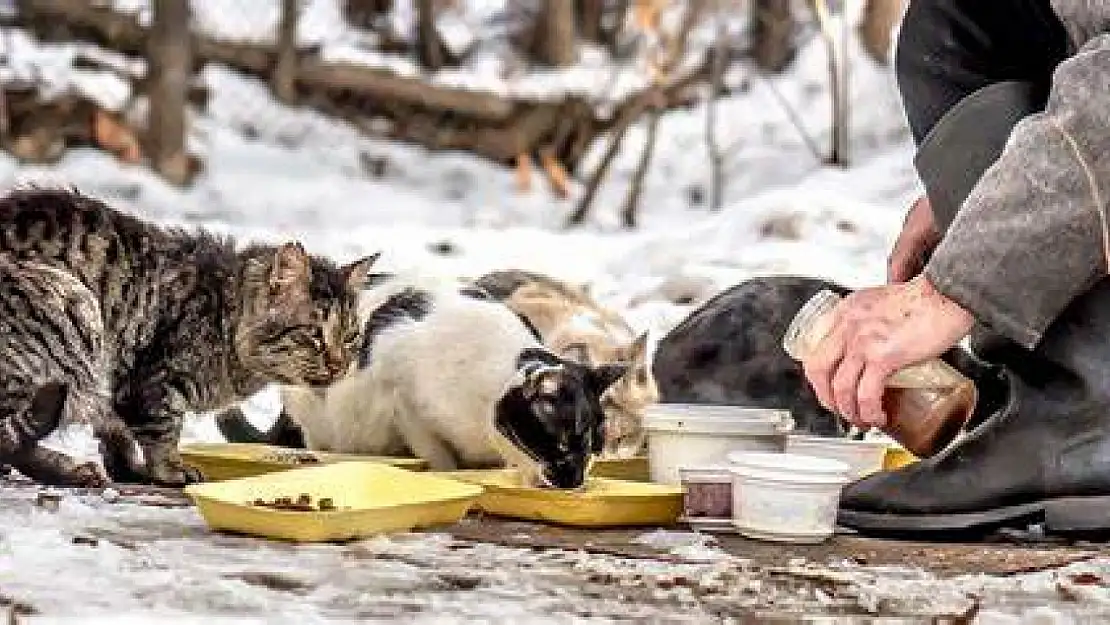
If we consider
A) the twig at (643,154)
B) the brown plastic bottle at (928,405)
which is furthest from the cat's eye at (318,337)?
the twig at (643,154)

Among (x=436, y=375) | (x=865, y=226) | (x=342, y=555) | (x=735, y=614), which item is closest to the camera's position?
(x=735, y=614)

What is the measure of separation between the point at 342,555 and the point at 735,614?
663 millimetres

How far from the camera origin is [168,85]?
13.2 meters

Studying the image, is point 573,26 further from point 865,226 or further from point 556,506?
point 556,506

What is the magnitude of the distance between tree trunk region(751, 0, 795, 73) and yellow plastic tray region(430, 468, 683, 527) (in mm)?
14232

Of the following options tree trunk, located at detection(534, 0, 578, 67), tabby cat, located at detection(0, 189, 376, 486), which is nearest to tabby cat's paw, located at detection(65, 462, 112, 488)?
tabby cat, located at detection(0, 189, 376, 486)

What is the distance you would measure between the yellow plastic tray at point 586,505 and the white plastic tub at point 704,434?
24cm

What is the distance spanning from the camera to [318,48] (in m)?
15.9

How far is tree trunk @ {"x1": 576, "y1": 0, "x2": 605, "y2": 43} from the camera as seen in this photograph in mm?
17453

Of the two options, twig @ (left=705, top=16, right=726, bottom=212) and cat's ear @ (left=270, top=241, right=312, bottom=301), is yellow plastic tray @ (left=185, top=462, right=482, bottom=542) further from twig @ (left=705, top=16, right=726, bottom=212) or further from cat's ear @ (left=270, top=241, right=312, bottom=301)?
twig @ (left=705, top=16, right=726, bottom=212)

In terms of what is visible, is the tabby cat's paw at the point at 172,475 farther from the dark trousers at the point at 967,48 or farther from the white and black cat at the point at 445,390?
the dark trousers at the point at 967,48

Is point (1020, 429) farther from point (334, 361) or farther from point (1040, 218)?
point (334, 361)

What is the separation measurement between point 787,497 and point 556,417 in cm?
72

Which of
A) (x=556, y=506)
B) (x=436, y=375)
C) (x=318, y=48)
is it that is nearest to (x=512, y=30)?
(x=318, y=48)
